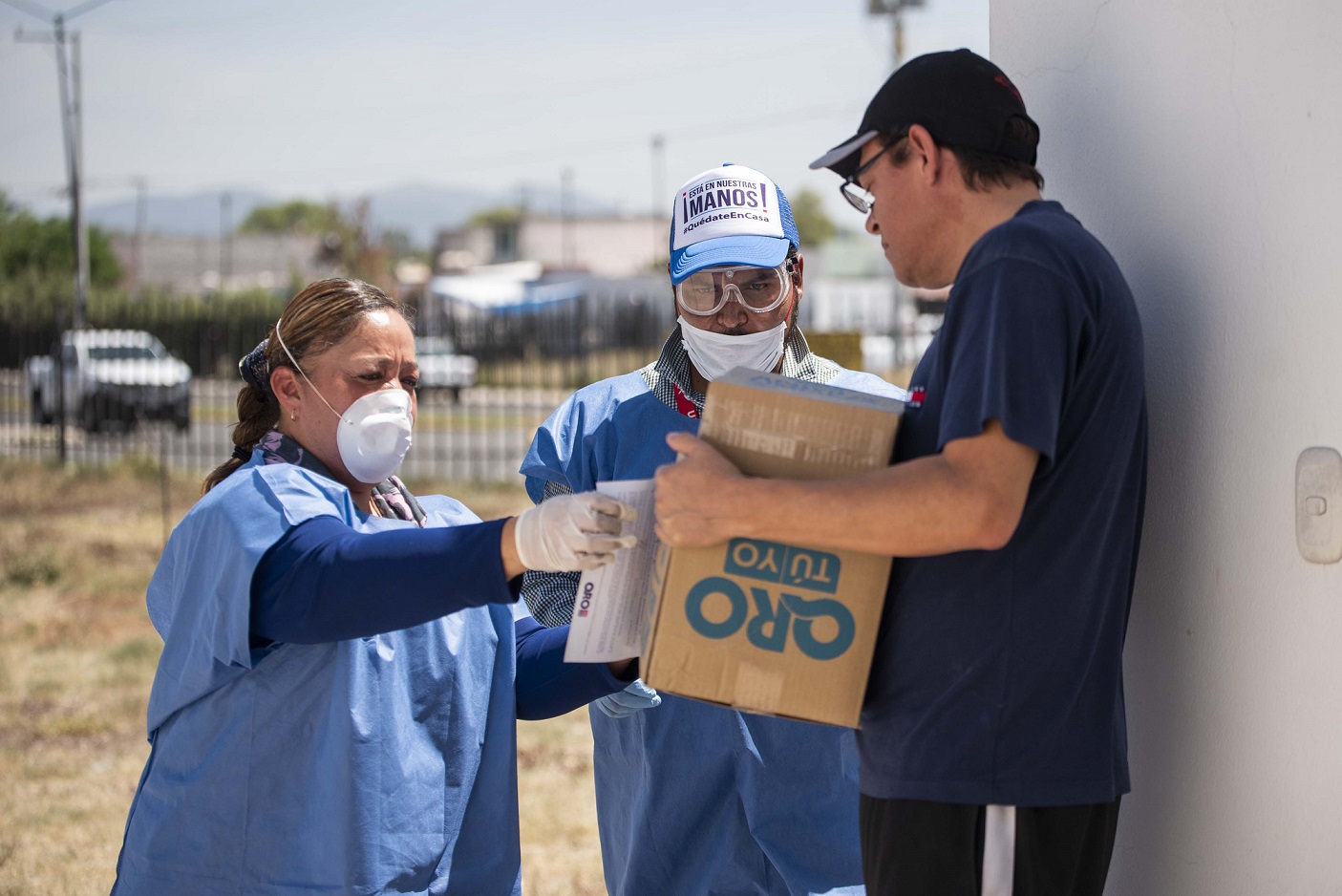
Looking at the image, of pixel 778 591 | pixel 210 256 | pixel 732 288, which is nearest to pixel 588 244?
pixel 210 256

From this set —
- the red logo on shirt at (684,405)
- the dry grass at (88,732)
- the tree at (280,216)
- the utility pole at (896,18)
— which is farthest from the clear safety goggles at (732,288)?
the tree at (280,216)

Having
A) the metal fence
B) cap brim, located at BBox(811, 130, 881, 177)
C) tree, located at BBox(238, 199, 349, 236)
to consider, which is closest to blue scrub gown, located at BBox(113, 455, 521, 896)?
cap brim, located at BBox(811, 130, 881, 177)

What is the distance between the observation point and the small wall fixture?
1748mm

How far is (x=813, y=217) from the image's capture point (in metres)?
121

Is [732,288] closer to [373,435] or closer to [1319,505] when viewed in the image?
[373,435]

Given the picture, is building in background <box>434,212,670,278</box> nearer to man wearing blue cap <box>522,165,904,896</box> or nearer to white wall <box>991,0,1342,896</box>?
man wearing blue cap <box>522,165,904,896</box>

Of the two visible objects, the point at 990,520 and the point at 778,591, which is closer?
the point at 990,520

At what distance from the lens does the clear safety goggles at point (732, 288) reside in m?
3.05

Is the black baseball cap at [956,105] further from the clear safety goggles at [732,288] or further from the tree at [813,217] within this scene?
the tree at [813,217]

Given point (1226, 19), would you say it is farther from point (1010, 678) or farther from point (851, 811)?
point (851, 811)

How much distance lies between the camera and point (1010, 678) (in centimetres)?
179

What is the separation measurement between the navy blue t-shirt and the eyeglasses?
0.25 meters

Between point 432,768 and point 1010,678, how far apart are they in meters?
1.10

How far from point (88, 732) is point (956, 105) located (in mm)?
→ 5973
